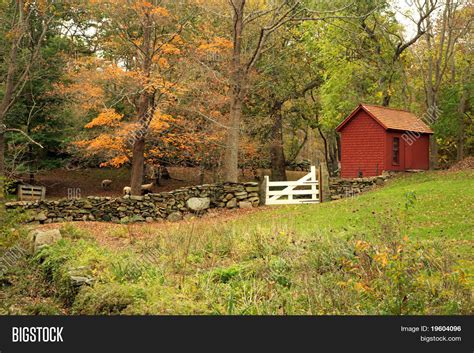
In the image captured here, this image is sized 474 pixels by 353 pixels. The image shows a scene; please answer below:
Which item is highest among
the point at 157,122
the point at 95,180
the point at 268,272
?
the point at 157,122

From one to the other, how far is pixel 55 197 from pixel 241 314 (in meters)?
26.1

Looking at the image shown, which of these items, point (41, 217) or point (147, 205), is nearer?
point (41, 217)

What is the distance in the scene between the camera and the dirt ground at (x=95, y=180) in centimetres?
3359

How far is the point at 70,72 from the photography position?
30016mm

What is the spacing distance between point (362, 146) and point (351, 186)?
14.0 feet

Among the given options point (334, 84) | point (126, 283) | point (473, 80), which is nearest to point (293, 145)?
point (334, 84)

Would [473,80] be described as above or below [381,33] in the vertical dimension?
below

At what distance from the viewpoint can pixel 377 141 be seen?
101ft

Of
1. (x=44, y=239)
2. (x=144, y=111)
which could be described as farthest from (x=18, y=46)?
(x=44, y=239)

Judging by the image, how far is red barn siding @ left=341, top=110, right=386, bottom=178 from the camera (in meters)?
30.7

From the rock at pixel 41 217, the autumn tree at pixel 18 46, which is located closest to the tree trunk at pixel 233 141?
the rock at pixel 41 217

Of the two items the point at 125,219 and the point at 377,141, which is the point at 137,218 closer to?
the point at 125,219

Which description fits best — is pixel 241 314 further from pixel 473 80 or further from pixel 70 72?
pixel 473 80
